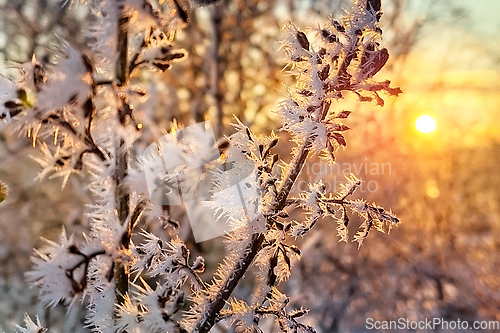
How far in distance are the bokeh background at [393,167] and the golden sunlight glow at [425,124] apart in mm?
64

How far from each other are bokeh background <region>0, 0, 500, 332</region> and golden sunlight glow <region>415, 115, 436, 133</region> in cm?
6

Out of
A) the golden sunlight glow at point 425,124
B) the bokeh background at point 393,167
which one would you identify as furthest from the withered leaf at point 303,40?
the golden sunlight glow at point 425,124

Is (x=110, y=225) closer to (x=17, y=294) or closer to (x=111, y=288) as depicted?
(x=111, y=288)

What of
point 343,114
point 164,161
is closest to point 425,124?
point 343,114

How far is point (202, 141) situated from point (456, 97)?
3.04 meters

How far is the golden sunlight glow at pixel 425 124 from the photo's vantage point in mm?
2810

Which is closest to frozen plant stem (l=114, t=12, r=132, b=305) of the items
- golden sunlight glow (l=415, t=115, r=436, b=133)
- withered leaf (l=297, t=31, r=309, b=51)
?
withered leaf (l=297, t=31, r=309, b=51)

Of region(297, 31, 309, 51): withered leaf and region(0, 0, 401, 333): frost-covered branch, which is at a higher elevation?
region(297, 31, 309, 51): withered leaf

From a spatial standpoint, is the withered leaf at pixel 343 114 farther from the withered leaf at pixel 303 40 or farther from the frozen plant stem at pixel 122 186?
the frozen plant stem at pixel 122 186

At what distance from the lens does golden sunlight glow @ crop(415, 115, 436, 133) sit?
281 cm

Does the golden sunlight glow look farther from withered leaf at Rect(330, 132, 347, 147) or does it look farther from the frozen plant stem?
the frozen plant stem

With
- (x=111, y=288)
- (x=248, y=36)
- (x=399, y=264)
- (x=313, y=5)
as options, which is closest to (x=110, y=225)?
(x=111, y=288)

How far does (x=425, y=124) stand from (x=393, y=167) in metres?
0.42

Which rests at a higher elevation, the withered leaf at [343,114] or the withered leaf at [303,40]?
the withered leaf at [303,40]
